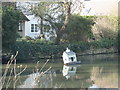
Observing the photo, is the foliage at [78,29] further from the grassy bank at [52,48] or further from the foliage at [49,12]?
the foliage at [49,12]

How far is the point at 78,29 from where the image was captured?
11.4m

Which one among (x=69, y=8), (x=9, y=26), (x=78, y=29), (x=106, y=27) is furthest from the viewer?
(x=106, y=27)

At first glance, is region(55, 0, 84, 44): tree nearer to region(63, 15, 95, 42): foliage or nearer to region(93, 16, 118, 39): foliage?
region(63, 15, 95, 42): foliage

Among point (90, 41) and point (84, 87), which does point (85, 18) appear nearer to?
point (90, 41)

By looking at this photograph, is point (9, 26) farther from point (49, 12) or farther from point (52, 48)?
point (49, 12)

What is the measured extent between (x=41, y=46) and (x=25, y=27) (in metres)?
5.02

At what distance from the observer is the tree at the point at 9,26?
26.5ft

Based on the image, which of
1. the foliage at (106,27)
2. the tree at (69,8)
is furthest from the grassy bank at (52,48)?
the tree at (69,8)

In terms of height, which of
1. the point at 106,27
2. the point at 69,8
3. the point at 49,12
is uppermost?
the point at 69,8

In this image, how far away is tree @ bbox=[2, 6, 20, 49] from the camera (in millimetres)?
8086

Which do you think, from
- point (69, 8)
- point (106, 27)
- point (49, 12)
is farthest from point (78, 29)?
point (106, 27)

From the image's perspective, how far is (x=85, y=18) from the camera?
11586mm

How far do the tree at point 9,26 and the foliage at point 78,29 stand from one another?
3.06 m

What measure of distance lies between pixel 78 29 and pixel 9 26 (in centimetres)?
390
